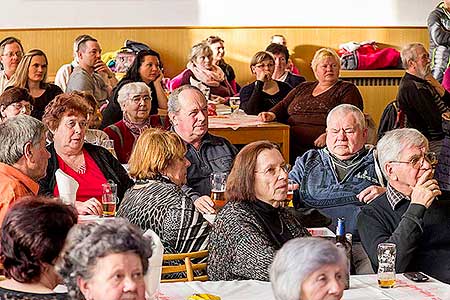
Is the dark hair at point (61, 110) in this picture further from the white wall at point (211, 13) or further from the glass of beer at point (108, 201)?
the white wall at point (211, 13)

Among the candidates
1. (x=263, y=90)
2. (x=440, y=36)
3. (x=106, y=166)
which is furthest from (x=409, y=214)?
(x=440, y=36)

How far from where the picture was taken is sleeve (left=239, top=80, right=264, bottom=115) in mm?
9359

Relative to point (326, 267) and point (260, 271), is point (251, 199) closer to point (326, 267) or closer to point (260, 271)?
point (260, 271)

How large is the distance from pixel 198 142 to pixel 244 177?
1951mm

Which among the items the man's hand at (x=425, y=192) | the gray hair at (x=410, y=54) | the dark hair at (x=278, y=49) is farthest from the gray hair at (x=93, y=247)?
the dark hair at (x=278, y=49)

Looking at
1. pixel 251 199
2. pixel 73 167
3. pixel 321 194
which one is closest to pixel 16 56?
pixel 73 167

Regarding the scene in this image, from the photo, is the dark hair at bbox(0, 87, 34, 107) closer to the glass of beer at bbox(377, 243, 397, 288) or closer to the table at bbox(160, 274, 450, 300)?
the table at bbox(160, 274, 450, 300)

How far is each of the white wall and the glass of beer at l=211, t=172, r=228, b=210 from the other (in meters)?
6.13

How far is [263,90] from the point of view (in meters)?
9.48

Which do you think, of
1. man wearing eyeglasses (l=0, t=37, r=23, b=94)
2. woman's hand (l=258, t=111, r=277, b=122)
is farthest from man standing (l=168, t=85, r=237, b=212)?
man wearing eyeglasses (l=0, t=37, r=23, b=94)

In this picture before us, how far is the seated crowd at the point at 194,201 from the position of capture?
3102mm

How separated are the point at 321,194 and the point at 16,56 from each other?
4.61 metres

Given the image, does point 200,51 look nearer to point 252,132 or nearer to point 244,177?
point 252,132

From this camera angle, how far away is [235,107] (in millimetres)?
8930
